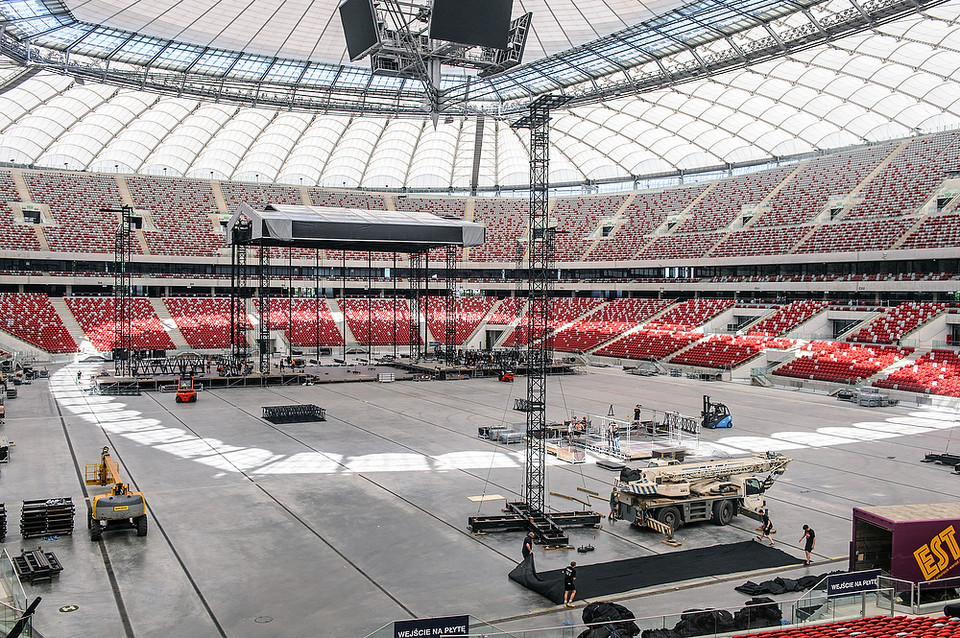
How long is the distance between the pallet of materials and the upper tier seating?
146 feet

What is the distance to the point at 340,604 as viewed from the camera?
1675 centimetres

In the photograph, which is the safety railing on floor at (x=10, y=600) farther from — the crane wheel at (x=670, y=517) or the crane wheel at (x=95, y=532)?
the crane wheel at (x=670, y=517)

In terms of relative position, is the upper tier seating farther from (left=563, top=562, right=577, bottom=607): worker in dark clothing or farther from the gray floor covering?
(left=563, top=562, right=577, bottom=607): worker in dark clothing

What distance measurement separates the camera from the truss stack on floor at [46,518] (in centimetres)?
2072

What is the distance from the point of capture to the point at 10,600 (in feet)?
46.3

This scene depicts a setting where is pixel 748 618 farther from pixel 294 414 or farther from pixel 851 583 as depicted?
pixel 294 414

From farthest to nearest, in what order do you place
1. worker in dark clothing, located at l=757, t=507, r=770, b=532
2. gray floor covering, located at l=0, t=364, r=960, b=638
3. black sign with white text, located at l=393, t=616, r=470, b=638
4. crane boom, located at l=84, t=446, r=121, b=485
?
1. crane boom, located at l=84, t=446, r=121, b=485
2. worker in dark clothing, located at l=757, t=507, r=770, b=532
3. gray floor covering, located at l=0, t=364, r=960, b=638
4. black sign with white text, located at l=393, t=616, r=470, b=638

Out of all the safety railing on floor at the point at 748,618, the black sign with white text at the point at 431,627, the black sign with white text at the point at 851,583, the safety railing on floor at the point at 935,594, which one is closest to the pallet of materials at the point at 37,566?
the safety railing on floor at the point at 748,618

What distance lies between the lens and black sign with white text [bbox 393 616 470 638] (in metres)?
12.8

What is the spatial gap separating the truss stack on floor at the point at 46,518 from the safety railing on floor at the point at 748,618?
12.0 meters

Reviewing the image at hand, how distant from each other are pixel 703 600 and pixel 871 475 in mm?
14240

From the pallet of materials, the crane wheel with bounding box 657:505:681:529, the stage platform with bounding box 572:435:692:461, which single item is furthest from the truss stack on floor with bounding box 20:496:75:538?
the stage platform with bounding box 572:435:692:461

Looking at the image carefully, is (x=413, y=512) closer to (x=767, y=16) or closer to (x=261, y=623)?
(x=261, y=623)

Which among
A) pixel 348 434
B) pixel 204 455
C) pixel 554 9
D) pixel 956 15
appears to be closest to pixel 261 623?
pixel 204 455
